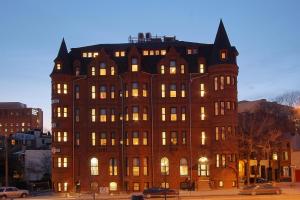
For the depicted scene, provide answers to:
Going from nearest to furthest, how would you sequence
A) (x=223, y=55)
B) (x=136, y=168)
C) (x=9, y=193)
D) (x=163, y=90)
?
1. (x=9, y=193)
2. (x=223, y=55)
3. (x=136, y=168)
4. (x=163, y=90)

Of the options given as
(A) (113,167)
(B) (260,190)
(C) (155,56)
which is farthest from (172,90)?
(B) (260,190)

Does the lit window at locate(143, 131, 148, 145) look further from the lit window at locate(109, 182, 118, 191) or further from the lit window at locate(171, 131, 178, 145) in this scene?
the lit window at locate(109, 182, 118, 191)

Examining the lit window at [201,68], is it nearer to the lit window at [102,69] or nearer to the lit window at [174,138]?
the lit window at [174,138]

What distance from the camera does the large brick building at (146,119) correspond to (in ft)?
284

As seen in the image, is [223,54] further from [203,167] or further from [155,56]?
[203,167]

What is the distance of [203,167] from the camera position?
87688 millimetres

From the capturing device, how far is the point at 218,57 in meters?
86.9

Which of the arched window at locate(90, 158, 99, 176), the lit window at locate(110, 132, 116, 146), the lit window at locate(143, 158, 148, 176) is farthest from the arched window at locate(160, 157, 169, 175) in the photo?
the arched window at locate(90, 158, 99, 176)

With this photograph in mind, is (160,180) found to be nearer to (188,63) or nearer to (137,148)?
(137,148)

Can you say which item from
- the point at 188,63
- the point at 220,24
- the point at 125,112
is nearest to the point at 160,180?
the point at 125,112

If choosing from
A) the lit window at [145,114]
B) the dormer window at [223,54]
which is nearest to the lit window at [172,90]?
the lit window at [145,114]

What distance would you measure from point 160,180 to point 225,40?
22657 mm

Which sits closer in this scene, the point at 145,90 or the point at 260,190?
the point at 260,190

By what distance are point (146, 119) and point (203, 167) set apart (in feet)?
36.0
